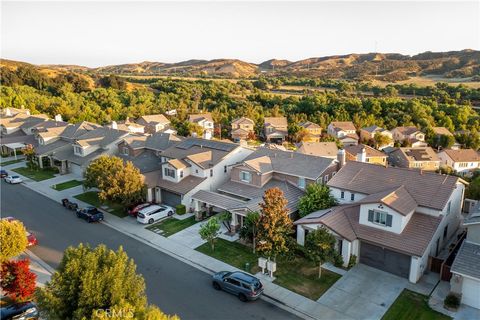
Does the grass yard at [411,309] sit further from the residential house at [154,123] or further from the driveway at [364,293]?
the residential house at [154,123]

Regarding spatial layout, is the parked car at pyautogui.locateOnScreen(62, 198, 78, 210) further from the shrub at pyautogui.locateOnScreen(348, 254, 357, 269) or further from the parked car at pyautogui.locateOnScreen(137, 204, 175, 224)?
the shrub at pyautogui.locateOnScreen(348, 254, 357, 269)

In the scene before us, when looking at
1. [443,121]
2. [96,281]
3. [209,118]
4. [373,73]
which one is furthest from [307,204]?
[373,73]

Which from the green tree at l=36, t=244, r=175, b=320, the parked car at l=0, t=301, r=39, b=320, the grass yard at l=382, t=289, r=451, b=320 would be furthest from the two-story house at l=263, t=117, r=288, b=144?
the green tree at l=36, t=244, r=175, b=320

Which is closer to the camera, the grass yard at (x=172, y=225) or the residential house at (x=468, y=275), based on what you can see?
the residential house at (x=468, y=275)

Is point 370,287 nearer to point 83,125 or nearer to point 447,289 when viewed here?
point 447,289

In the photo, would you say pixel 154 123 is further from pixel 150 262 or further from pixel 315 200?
pixel 315 200

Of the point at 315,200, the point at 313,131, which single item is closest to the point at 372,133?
the point at 313,131

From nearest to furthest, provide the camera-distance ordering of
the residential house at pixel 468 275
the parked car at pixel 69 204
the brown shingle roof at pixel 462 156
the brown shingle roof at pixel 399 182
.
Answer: the residential house at pixel 468 275 < the brown shingle roof at pixel 399 182 < the parked car at pixel 69 204 < the brown shingle roof at pixel 462 156

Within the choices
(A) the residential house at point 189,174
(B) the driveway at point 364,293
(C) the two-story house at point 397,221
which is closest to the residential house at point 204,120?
(A) the residential house at point 189,174
